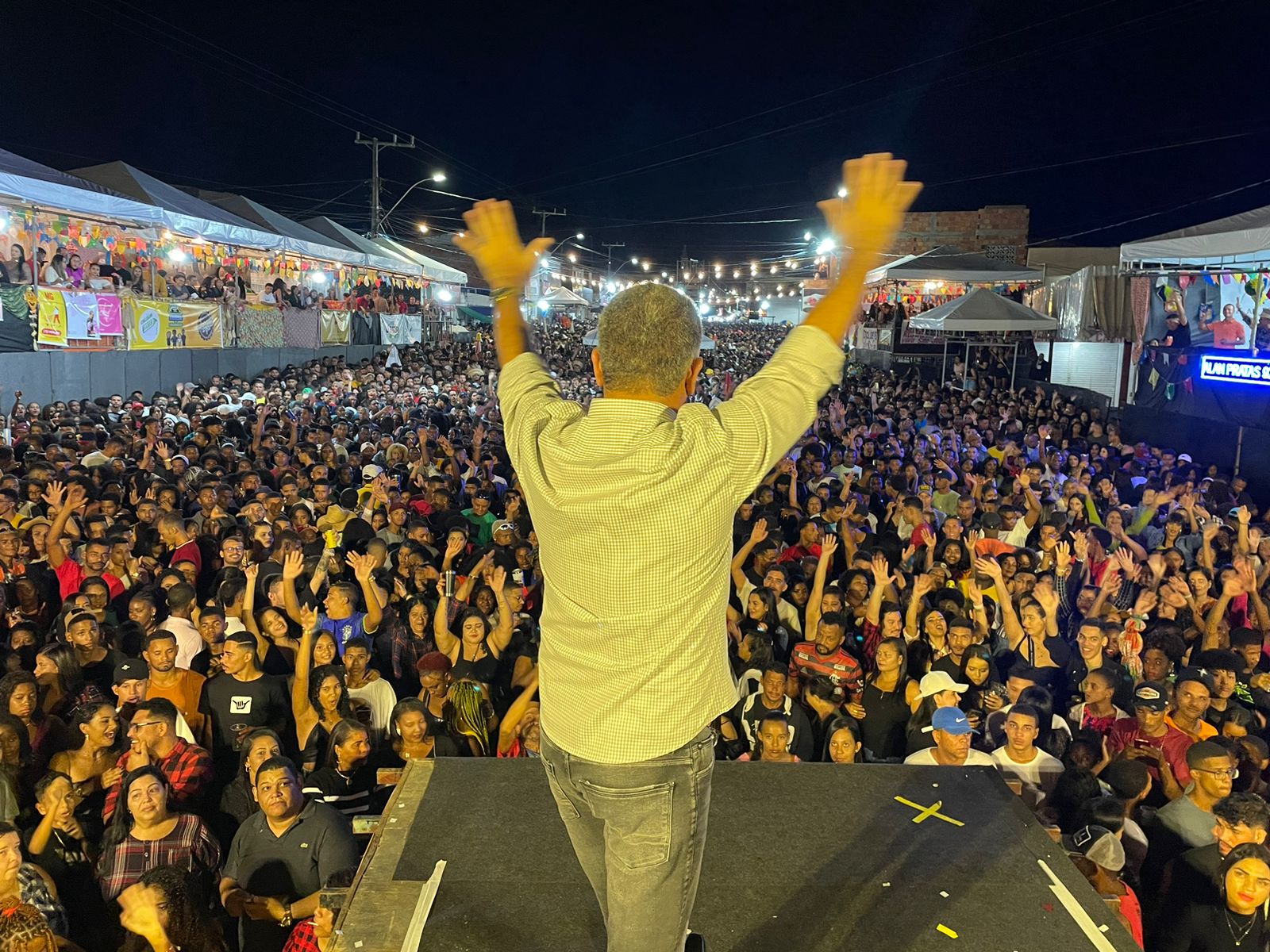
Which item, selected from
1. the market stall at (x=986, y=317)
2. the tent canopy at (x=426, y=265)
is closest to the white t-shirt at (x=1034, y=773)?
the market stall at (x=986, y=317)

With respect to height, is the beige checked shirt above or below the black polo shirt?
above

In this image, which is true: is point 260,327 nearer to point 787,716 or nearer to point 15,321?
point 15,321

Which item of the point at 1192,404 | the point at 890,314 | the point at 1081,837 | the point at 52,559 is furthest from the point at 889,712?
the point at 890,314

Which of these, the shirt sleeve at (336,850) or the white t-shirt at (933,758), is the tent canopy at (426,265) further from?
the white t-shirt at (933,758)

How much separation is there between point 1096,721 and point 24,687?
17.9 feet

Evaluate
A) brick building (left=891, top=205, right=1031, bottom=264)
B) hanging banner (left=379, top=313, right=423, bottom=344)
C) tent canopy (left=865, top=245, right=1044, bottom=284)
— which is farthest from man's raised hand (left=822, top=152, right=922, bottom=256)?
brick building (left=891, top=205, right=1031, bottom=264)

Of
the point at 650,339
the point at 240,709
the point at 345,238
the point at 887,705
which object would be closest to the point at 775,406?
the point at 650,339

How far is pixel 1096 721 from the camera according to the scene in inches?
190

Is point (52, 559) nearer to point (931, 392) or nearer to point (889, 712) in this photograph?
point (889, 712)

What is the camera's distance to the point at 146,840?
3.81m

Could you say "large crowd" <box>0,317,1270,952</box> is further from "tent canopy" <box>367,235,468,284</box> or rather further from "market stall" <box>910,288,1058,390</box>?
"tent canopy" <box>367,235,468,284</box>

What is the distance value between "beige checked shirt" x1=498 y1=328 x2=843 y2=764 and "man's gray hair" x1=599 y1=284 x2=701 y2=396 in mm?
54

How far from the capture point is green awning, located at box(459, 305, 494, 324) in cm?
3944

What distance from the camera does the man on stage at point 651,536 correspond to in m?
1.68
